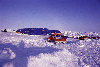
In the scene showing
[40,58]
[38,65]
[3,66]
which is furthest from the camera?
[40,58]

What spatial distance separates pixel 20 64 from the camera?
4230mm

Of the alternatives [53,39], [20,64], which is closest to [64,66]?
[20,64]

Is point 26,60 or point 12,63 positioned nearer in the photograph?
point 12,63

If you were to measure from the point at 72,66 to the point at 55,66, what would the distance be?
93cm

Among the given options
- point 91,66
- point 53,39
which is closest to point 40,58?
point 91,66

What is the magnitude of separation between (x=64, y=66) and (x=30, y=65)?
1.74m

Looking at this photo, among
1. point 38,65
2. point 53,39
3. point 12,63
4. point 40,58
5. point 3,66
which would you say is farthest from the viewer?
point 53,39

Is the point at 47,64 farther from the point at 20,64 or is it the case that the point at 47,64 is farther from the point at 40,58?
the point at 20,64

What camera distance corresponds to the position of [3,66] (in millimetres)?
3867

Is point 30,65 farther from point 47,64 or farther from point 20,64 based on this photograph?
point 47,64

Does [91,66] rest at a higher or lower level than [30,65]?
lower

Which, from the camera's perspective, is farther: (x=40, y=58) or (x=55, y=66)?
(x=40, y=58)

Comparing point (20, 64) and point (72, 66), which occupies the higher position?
point (20, 64)

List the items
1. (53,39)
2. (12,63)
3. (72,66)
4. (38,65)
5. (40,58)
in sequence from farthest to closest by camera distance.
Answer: (53,39) → (40,58) → (72,66) → (38,65) → (12,63)
